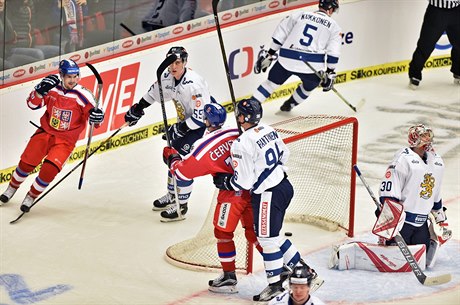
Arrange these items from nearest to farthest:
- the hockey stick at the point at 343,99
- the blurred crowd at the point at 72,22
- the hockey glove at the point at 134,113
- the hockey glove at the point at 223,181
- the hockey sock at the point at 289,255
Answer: the hockey glove at the point at 223,181 < the hockey sock at the point at 289,255 < the hockey glove at the point at 134,113 < the blurred crowd at the point at 72,22 < the hockey stick at the point at 343,99

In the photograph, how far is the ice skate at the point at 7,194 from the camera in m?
8.39

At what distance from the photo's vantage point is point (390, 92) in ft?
37.3

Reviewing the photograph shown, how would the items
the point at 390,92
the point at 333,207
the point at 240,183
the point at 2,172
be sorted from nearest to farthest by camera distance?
the point at 240,183 → the point at 333,207 → the point at 2,172 → the point at 390,92

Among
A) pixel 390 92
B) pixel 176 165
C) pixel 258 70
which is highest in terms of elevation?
pixel 176 165

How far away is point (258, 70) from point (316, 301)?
15.3 ft

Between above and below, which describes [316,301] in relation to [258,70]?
above

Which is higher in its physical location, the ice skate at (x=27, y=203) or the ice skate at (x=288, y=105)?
the ice skate at (x=27, y=203)

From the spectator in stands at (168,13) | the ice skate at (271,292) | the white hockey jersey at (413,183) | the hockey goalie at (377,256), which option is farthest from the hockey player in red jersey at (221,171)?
the spectator in stands at (168,13)

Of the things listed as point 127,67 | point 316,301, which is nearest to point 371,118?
point 127,67

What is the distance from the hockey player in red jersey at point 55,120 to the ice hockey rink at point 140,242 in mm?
279

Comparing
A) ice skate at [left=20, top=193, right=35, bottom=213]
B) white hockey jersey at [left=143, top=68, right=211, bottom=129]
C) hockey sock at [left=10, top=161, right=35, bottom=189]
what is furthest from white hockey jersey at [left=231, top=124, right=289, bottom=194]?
hockey sock at [left=10, top=161, right=35, bottom=189]

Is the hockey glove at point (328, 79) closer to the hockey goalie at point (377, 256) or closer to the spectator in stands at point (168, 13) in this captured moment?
the spectator in stands at point (168, 13)

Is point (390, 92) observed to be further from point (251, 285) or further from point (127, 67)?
point (251, 285)

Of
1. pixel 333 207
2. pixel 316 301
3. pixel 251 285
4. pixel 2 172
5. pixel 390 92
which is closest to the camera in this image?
pixel 316 301
